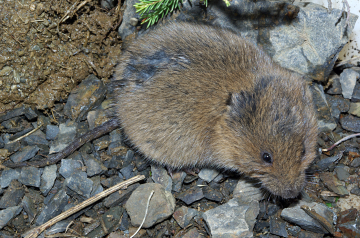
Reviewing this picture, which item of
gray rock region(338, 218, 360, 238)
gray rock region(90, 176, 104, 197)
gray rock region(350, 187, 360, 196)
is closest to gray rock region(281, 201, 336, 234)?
gray rock region(338, 218, 360, 238)

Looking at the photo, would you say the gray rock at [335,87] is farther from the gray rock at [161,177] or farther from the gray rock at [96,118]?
the gray rock at [96,118]

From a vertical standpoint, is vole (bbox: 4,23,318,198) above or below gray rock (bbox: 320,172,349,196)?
above

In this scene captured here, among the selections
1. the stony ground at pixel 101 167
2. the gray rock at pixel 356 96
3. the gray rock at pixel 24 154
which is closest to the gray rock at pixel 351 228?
the stony ground at pixel 101 167

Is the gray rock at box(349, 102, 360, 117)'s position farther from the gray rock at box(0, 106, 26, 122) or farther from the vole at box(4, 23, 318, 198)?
the gray rock at box(0, 106, 26, 122)

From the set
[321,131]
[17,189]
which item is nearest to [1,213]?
[17,189]

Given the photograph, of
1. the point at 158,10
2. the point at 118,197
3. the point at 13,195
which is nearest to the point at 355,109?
the point at 158,10

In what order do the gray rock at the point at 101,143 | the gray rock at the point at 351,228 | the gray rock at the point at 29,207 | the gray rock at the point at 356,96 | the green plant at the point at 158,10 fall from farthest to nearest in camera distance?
1. the gray rock at the point at 356,96
2. the gray rock at the point at 101,143
3. the green plant at the point at 158,10
4. the gray rock at the point at 29,207
5. the gray rock at the point at 351,228

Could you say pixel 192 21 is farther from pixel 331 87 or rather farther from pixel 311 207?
pixel 311 207

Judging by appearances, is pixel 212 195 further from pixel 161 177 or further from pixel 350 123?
pixel 350 123
